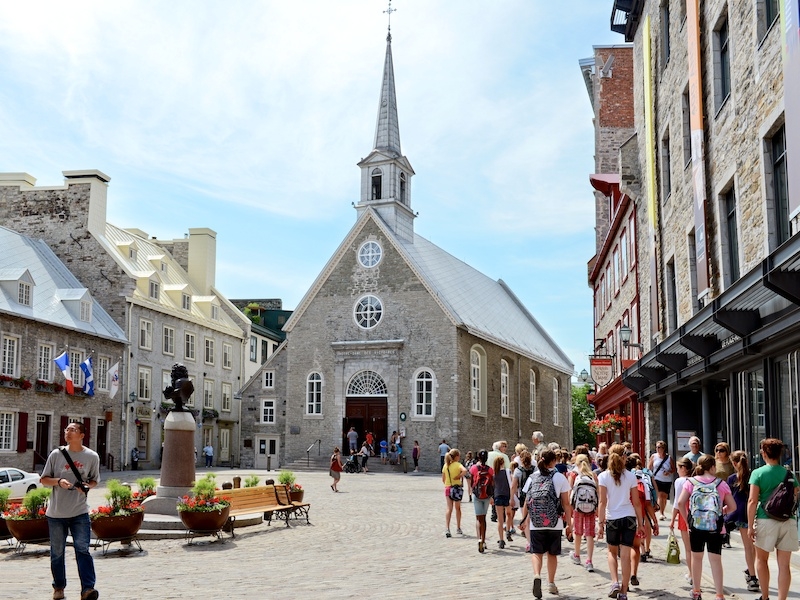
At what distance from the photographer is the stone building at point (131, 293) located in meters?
42.2

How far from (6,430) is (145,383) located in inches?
395

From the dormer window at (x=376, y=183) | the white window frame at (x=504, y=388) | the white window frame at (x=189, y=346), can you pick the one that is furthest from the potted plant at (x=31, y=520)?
the white window frame at (x=504, y=388)

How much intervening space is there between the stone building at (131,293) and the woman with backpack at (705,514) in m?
35.5

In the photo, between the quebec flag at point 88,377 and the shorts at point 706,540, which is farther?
the quebec flag at point 88,377

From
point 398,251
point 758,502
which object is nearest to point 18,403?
point 398,251

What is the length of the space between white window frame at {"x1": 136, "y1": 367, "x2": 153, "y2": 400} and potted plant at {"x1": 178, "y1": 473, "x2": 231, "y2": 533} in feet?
97.9

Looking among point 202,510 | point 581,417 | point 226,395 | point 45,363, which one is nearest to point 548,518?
point 202,510

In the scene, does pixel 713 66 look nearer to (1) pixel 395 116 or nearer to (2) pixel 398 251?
(2) pixel 398 251

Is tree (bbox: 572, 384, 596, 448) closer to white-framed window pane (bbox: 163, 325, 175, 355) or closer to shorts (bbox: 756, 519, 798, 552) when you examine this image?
white-framed window pane (bbox: 163, 325, 175, 355)

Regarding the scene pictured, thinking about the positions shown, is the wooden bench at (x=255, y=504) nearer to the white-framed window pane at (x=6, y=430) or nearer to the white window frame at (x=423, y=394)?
the white-framed window pane at (x=6, y=430)

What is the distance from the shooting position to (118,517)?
1301 centimetres

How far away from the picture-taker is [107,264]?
42.4 m

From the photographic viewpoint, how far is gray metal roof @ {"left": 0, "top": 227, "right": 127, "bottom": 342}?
3503 cm

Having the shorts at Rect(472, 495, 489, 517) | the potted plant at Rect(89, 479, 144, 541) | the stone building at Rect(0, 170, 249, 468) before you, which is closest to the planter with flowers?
the potted plant at Rect(89, 479, 144, 541)
